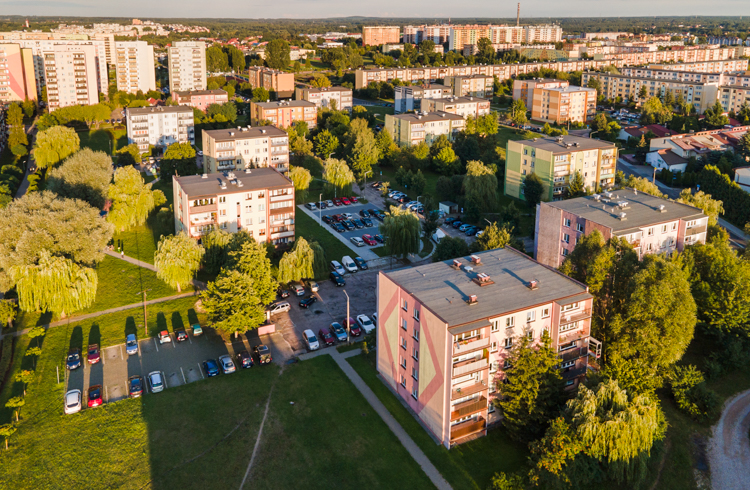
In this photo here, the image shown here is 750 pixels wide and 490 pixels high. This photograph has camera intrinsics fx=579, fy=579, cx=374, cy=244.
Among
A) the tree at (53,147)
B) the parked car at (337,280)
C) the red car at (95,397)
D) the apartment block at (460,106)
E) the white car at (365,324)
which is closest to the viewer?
the red car at (95,397)

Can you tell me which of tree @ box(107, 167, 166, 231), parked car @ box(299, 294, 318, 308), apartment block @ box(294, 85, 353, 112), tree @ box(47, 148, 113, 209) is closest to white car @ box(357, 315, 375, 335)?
parked car @ box(299, 294, 318, 308)

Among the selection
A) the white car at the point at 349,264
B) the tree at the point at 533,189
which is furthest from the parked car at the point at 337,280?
the tree at the point at 533,189

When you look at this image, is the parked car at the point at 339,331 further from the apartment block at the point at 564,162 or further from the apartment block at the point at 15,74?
the apartment block at the point at 15,74

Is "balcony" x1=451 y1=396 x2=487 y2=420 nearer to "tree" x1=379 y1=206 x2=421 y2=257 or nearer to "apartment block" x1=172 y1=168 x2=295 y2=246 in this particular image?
"tree" x1=379 y1=206 x2=421 y2=257

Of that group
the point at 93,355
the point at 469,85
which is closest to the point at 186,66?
the point at 469,85

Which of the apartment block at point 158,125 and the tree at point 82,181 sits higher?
the apartment block at point 158,125

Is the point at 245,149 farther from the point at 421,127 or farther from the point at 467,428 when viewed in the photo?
the point at 467,428

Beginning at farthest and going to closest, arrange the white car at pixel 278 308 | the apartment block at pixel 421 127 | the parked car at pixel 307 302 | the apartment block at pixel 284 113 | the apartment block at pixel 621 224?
1. the apartment block at pixel 284 113
2. the apartment block at pixel 421 127
3. the parked car at pixel 307 302
4. the white car at pixel 278 308
5. the apartment block at pixel 621 224
